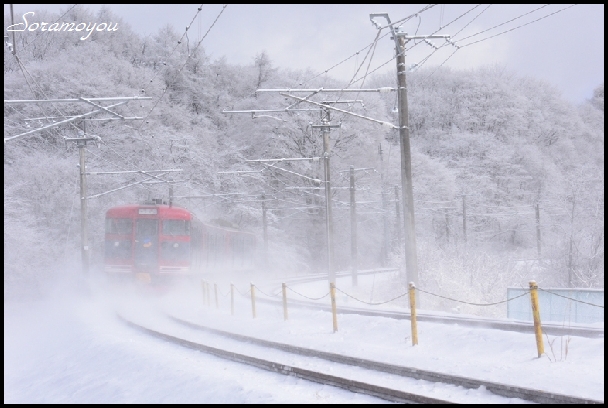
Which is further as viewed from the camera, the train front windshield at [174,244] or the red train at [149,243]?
the train front windshield at [174,244]

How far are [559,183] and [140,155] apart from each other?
3552 cm

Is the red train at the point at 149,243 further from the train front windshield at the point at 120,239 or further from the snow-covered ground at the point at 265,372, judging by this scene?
the snow-covered ground at the point at 265,372

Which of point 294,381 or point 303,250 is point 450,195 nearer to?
point 303,250

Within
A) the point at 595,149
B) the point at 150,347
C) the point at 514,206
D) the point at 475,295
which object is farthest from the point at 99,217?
the point at 595,149

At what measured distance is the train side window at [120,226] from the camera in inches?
991

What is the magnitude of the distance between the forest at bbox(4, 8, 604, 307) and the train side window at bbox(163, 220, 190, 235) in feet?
10.6

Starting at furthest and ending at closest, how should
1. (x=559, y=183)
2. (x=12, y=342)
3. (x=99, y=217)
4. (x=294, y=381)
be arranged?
(x=559, y=183) < (x=99, y=217) < (x=12, y=342) < (x=294, y=381)

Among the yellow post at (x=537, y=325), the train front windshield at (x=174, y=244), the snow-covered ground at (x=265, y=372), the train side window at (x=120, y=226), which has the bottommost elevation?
the snow-covered ground at (x=265, y=372)

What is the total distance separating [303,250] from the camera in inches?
1954

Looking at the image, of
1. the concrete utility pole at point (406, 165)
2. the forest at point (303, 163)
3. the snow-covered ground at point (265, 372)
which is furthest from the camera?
the forest at point (303, 163)

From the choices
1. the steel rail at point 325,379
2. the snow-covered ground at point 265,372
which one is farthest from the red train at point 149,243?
the steel rail at point 325,379

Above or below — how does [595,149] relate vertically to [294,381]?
above

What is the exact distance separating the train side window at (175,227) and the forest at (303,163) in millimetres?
3217

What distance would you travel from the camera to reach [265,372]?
952 cm
